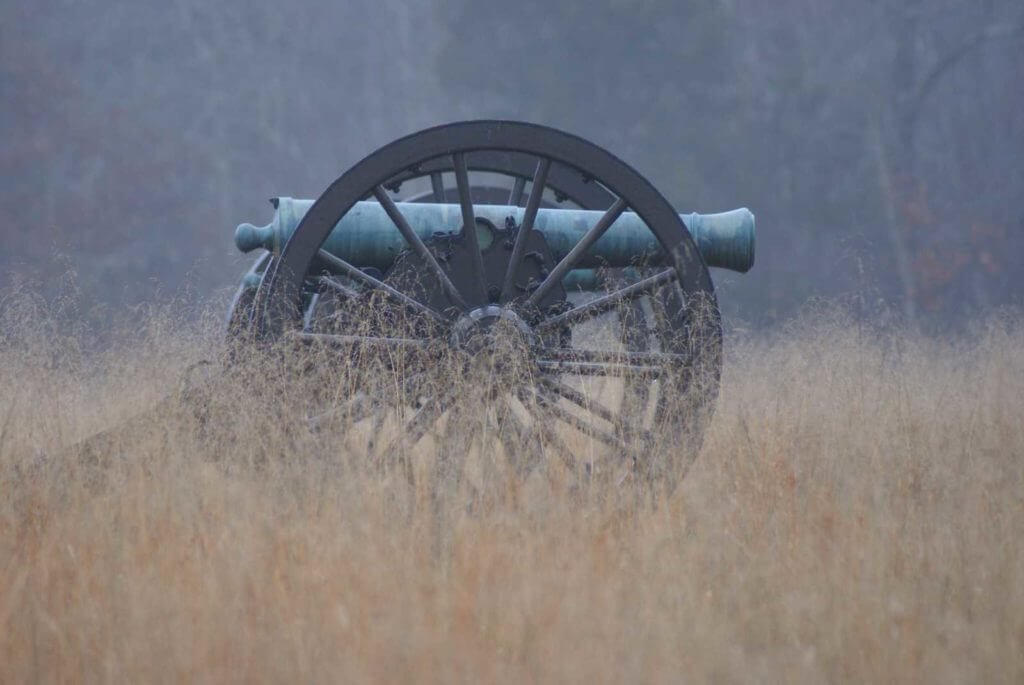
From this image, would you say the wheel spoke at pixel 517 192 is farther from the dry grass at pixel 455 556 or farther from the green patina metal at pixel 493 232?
the dry grass at pixel 455 556

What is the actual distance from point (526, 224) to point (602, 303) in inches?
14.1

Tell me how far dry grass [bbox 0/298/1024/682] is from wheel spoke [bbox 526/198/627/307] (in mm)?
595

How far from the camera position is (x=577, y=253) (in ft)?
12.8

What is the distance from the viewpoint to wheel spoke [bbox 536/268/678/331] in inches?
151

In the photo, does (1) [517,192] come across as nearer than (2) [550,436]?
No

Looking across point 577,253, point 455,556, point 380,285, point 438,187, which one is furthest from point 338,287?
point 455,556

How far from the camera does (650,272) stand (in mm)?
4562

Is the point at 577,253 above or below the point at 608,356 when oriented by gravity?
above

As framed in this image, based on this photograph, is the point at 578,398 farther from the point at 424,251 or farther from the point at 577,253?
the point at 424,251

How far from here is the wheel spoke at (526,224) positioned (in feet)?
12.4

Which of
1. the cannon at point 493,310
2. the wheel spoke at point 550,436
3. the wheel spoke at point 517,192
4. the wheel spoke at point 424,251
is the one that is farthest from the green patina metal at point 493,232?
the wheel spoke at point 550,436

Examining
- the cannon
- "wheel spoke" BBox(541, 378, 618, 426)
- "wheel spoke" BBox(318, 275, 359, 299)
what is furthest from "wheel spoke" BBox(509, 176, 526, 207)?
"wheel spoke" BBox(541, 378, 618, 426)

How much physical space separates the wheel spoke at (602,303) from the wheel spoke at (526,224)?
0.16 meters

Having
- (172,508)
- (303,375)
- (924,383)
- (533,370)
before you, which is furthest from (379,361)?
(924,383)
